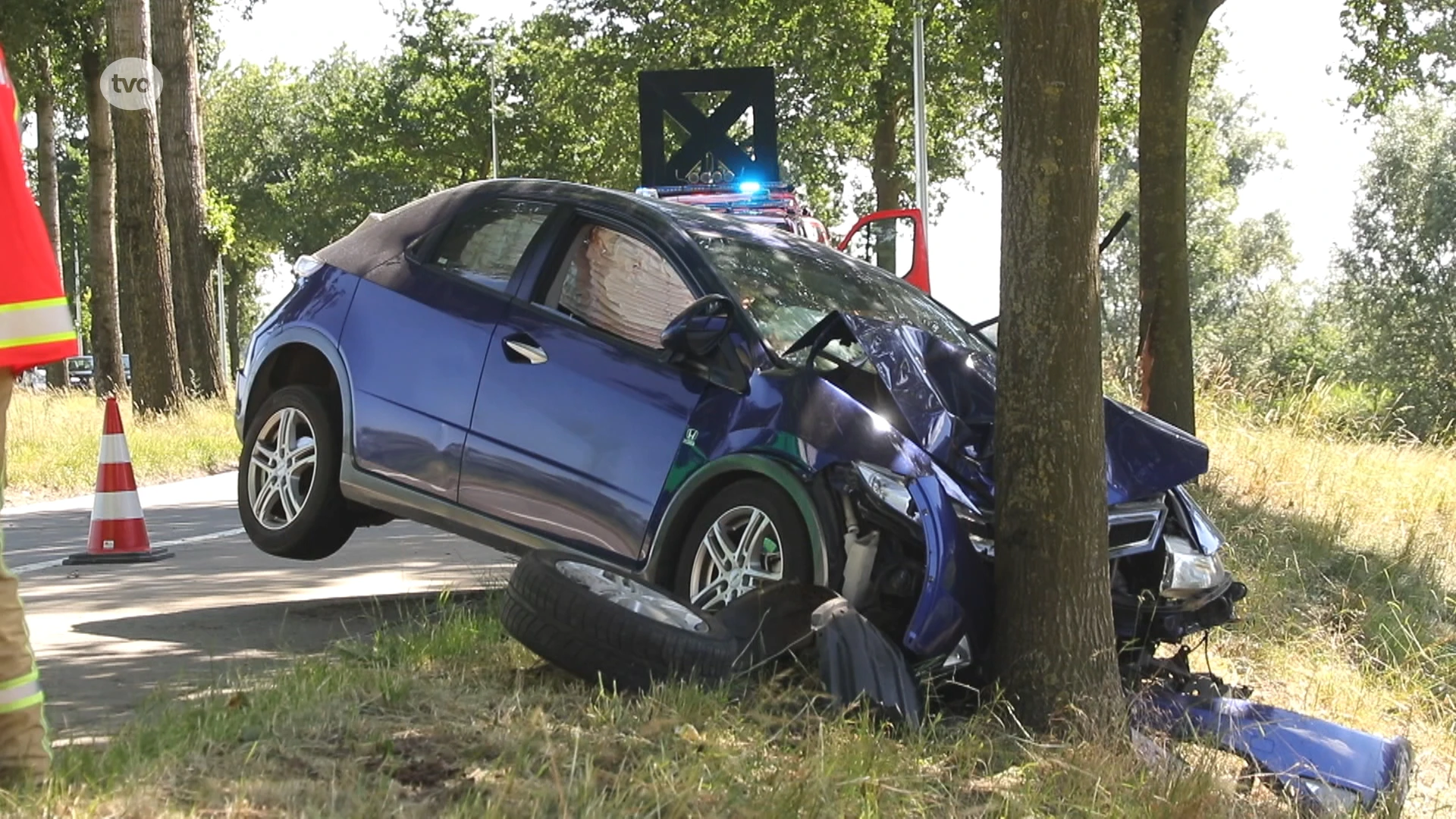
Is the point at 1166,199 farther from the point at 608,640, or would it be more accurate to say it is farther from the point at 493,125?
the point at 493,125

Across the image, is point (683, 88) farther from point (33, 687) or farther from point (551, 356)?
point (33, 687)

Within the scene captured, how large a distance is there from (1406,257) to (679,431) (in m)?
44.1

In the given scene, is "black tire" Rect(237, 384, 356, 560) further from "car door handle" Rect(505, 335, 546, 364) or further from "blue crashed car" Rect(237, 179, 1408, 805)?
"car door handle" Rect(505, 335, 546, 364)

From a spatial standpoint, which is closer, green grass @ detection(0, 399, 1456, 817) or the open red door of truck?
green grass @ detection(0, 399, 1456, 817)

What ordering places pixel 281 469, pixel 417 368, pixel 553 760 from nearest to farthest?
pixel 553 760, pixel 417 368, pixel 281 469

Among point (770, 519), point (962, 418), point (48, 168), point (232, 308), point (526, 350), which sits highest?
point (48, 168)

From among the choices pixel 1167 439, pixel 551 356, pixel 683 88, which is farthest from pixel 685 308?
pixel 683 88

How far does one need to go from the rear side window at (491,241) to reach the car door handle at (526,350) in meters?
0.36

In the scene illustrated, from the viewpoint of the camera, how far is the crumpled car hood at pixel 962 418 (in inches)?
212

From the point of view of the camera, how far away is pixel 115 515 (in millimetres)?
8359

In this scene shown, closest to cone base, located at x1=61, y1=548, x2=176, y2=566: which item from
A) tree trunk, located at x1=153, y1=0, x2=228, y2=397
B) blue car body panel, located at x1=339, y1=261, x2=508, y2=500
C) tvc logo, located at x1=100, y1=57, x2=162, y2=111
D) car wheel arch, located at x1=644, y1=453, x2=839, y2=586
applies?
blue car body panel, located at x1=339, y1=261, x2=508, y2=500

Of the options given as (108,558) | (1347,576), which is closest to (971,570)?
(108,558)

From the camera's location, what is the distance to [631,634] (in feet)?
15.3

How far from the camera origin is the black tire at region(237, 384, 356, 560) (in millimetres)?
6789
